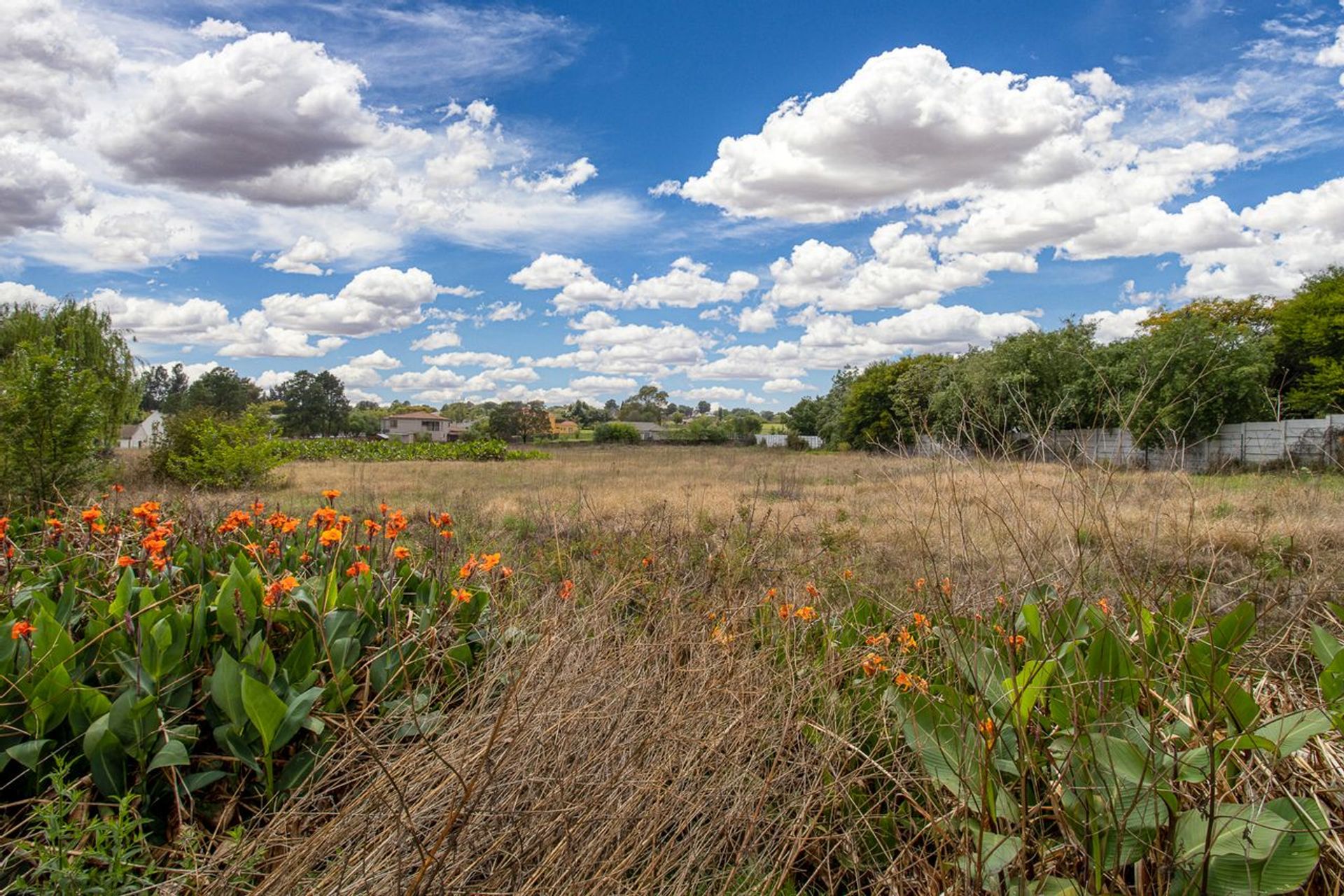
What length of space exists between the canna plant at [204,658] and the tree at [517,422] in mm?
60761

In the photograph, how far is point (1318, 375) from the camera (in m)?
30.3

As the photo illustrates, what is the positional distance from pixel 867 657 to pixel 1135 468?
4.08 feet

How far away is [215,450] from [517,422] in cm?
4813

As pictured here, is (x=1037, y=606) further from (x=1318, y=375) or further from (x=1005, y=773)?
(x=1318, y=375)

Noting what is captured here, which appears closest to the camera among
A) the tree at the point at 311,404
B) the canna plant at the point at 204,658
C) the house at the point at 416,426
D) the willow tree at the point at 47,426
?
the canna plant at the point at 204,658

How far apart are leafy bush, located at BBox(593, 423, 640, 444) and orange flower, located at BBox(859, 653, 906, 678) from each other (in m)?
61.3

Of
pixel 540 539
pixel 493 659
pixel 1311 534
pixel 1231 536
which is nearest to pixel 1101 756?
pixel 493 659

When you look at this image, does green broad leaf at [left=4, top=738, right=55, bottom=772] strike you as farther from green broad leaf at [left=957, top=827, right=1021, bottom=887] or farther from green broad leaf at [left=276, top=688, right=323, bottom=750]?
green broad leaf at [left=957, top=827, right=1021, bottom=887]

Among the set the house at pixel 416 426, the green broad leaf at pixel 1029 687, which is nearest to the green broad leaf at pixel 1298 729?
the green broad leaf at pixel 1029 687

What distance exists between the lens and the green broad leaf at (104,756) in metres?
2.15

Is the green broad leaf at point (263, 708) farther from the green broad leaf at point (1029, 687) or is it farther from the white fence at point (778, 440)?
the white fence at point (778, 440)

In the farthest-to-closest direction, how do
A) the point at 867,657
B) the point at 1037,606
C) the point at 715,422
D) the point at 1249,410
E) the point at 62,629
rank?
the point at 715,422
the point at 1249,410
the point at 867,657
the point at 1037,606
the point at 62,629

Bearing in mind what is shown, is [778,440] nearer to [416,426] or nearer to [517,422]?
[517,422]

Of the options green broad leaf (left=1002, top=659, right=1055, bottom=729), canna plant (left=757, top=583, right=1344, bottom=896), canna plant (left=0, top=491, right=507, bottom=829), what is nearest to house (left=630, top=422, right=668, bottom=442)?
canna plant (left=0, top=491, right=507, bottom=829)
